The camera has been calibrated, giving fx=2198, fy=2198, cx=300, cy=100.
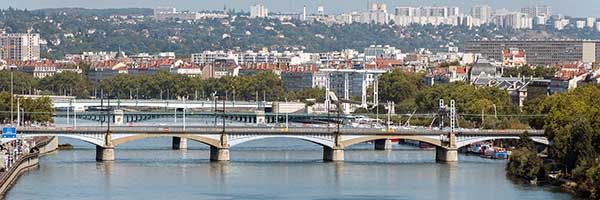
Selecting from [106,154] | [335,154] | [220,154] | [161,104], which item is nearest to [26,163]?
[106,154]

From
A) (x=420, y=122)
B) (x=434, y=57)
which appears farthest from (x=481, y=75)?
(x=434, y=57)

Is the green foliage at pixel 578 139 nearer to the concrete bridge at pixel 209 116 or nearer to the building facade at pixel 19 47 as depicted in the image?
the concrete bridge at pixel 209 116

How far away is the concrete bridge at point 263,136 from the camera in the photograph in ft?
158

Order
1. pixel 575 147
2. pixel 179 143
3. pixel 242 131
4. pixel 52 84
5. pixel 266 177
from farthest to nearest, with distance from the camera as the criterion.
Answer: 1. pixel 52 84
2. pixel 179 143
3. pixel 242 131
4. pixel 266 177
5. pixel 575 147

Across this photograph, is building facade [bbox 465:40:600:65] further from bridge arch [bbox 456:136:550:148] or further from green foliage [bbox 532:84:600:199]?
green foliage [bbox 532:84:600:199]

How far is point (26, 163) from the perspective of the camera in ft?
144

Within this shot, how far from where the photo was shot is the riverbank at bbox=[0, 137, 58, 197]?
38.3 m

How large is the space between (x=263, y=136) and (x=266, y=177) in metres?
6.14

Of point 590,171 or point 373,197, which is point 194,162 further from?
point 590,171

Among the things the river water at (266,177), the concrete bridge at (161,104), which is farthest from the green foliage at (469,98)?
the river water at (266,177)

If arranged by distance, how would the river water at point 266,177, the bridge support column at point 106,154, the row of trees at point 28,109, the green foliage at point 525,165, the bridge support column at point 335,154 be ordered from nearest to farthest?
the river water at point 266,177
the green foliage at point 525,165
the bridge support column at point 106,154
the bridge support column at point 335,154
the row of trees at point 28,109

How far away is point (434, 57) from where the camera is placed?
447 feet

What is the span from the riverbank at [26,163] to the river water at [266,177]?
0.19 m

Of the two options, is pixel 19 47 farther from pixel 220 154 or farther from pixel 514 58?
pixel 220 154
